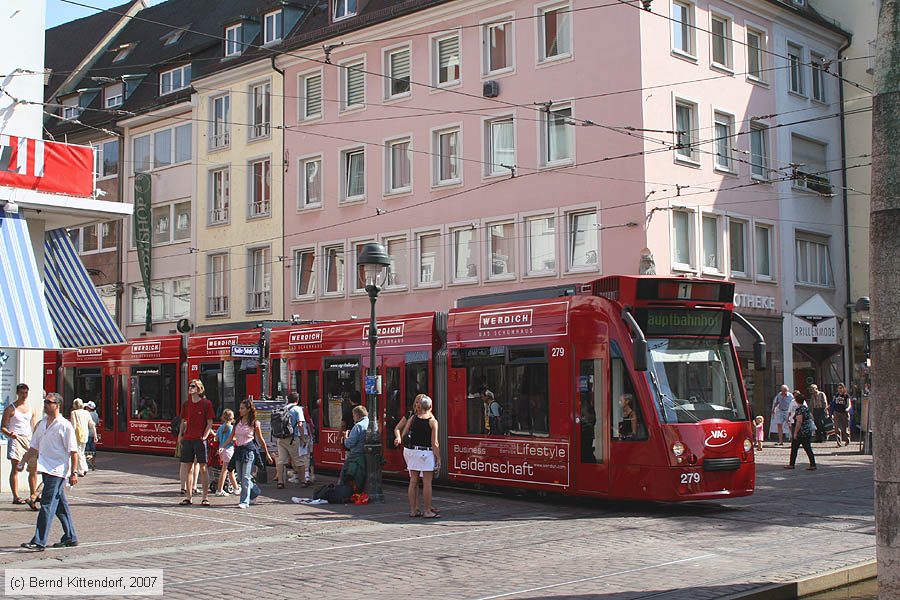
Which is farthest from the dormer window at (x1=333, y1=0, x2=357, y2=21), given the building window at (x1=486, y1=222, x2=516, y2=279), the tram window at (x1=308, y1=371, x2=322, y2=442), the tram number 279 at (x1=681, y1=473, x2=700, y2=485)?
the tram number 279 at (x1=681, y1=473, x2=700, y2=485)

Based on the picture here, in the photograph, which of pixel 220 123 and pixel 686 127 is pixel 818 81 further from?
pixel 220 123

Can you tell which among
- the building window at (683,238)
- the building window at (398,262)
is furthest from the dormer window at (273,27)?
the building window at (683,238)

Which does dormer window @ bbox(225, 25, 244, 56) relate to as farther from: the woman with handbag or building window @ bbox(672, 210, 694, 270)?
the woman with handbag

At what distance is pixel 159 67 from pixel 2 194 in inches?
1166

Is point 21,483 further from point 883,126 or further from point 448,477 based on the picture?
point 883,126

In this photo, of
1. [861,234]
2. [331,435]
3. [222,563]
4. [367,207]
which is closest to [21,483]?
[331,435]

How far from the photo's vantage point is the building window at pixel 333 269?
37875 mm

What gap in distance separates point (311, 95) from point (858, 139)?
59.6 feet

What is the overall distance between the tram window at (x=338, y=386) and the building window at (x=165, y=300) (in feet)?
71.4

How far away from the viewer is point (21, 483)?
1816 centimetres

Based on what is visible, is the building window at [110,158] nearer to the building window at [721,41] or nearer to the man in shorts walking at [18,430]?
the building window at [721,41]

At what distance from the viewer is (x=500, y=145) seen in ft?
109

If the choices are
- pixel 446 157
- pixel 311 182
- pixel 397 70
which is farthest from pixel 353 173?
pixel 446 157

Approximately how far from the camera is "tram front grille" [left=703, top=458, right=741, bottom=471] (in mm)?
15039
